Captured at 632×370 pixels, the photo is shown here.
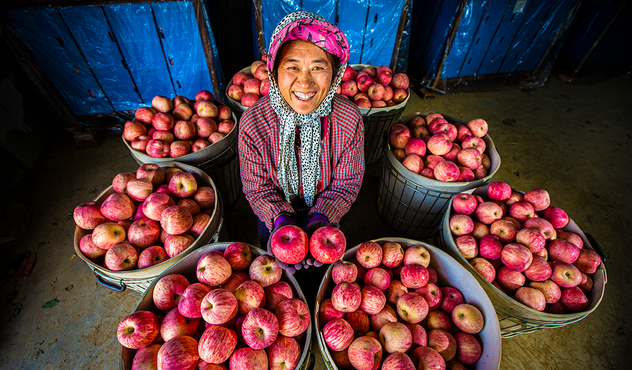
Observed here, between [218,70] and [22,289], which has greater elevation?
[218,70]

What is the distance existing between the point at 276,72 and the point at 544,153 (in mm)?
4974

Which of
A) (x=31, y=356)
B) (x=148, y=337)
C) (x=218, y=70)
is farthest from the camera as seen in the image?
(x=218, y=70)

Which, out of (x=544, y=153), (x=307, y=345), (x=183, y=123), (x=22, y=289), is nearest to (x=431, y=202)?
(x=307, y=345)

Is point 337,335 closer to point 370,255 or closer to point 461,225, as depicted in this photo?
point 370,255

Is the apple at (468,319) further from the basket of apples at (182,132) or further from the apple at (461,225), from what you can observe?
the basket of apples at (182,132)

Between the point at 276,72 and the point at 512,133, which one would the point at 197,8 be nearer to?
the point at 276,72

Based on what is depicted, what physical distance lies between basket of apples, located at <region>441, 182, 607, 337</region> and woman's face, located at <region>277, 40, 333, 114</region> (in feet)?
4.94

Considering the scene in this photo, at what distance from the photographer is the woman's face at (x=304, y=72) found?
4.76 ft

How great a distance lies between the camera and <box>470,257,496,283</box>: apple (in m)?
1.86

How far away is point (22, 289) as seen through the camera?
2564 mm

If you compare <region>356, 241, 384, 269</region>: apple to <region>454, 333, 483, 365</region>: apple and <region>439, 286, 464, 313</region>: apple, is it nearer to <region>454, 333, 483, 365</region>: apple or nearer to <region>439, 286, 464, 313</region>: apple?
<region>439, 286, 464, 313</region>: apple

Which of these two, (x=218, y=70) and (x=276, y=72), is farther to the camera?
(x=218, y=70)

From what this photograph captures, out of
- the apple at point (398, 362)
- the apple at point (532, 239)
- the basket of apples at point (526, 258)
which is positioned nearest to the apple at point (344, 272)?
the apple at point (398, 362)

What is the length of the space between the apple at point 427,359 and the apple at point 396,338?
0.21 feet
